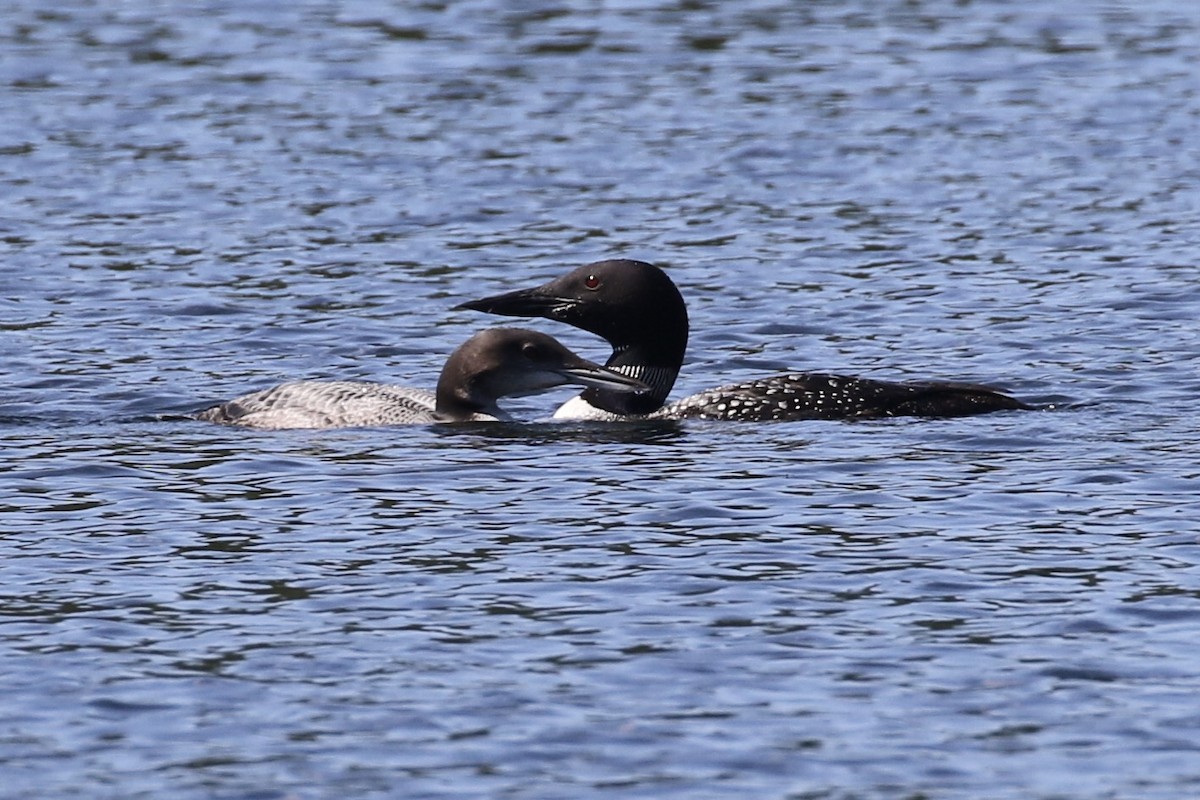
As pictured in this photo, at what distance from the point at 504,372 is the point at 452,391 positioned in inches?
10.6

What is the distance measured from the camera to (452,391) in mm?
11539

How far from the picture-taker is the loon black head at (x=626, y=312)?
1195cm

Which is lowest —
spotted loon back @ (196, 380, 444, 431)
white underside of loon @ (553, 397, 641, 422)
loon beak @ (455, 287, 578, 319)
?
white underside of loon @ (553, 397, 641, 422)

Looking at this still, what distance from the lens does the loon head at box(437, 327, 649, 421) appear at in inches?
454

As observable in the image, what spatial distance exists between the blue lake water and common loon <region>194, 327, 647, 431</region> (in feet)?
0.47

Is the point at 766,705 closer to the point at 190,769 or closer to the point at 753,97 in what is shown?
the point at 190,769

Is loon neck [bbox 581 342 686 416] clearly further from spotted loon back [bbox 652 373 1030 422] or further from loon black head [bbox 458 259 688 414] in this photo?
spotted loon back [bbox 652 373 1030 422]

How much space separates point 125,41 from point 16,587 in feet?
52.5

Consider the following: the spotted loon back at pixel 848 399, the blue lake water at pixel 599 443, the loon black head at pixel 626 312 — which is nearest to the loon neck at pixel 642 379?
the loon black head at pixel 626 312

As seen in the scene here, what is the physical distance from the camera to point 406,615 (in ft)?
26.0

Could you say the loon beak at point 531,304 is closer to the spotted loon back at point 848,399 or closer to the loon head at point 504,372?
the loon head at point 504,372

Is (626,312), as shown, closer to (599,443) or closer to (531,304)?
(531,304)

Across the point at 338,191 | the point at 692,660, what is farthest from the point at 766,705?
the point at 338,191

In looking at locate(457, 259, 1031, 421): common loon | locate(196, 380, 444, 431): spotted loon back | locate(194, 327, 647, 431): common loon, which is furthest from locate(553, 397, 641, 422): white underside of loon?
locate(196, 380, 444, 431): spotted loon back
